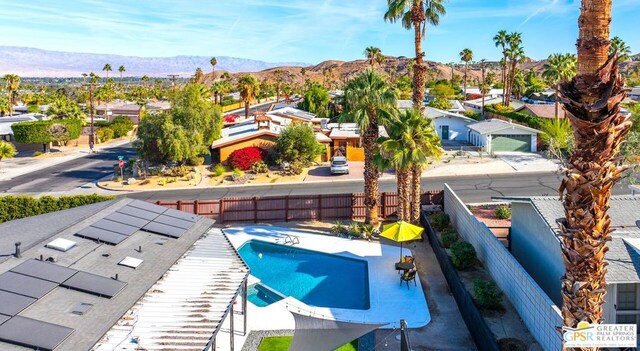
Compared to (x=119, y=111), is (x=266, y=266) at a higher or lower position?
lower

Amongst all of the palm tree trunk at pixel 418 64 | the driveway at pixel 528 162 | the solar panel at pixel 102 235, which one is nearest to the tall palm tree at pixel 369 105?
the palm tree trunk at pixel 418 64

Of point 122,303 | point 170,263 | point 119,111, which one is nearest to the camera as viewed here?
point 122,303

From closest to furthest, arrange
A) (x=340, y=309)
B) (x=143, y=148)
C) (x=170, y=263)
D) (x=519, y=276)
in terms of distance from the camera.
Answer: (x=170, y=263)
(x=519, y=276)
(x=340, y=309)
(x=143, y=148)

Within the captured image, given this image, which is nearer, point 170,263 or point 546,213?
point 170,263

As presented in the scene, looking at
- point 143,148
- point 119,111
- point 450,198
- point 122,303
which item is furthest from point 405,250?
point 119,111

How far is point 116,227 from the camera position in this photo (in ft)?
→ 62.5

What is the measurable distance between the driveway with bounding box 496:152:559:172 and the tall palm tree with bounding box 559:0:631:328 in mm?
40340

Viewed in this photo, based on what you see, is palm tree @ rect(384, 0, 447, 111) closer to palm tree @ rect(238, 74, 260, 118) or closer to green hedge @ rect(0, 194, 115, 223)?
green hedge @ rect(0, 194, 115, 223)

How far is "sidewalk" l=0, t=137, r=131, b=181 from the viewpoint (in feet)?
167

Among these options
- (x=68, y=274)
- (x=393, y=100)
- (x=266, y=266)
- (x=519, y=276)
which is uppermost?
(x=393, y=100)

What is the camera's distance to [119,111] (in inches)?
3652

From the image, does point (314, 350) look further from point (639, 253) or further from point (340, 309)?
point (639, 253)

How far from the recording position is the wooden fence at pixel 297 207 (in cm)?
3316

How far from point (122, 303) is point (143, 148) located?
34.6m
